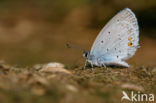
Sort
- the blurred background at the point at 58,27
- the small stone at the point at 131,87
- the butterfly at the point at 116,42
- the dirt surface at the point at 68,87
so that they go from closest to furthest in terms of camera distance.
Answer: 1. the dirt surface at the point at 68,87
2. the small stone at the point at 131,87
3. the butterfly at the point at 116,42
4. the blurred background at the point at 58,27

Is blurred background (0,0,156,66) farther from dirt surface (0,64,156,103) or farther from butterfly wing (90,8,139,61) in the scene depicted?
dirt surface (0,64,156,103)

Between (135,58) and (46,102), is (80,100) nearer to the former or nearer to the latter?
(46,102)

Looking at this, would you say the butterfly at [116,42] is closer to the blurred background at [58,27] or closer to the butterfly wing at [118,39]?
the butterfly wing at [118,39]

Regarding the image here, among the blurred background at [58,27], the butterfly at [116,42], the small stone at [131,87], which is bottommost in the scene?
the small stone at [131,87]

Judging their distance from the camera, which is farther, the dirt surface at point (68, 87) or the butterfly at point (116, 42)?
the butterfly at point (116, 42)

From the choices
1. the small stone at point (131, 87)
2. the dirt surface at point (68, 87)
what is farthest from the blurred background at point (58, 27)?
the small stone at point (131, 87)

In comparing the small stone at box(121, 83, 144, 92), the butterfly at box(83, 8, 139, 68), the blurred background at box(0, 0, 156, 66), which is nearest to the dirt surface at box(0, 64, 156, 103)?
the small stone at box(121, 83, 144, 92)

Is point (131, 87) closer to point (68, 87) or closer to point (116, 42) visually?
point (68, 87)
